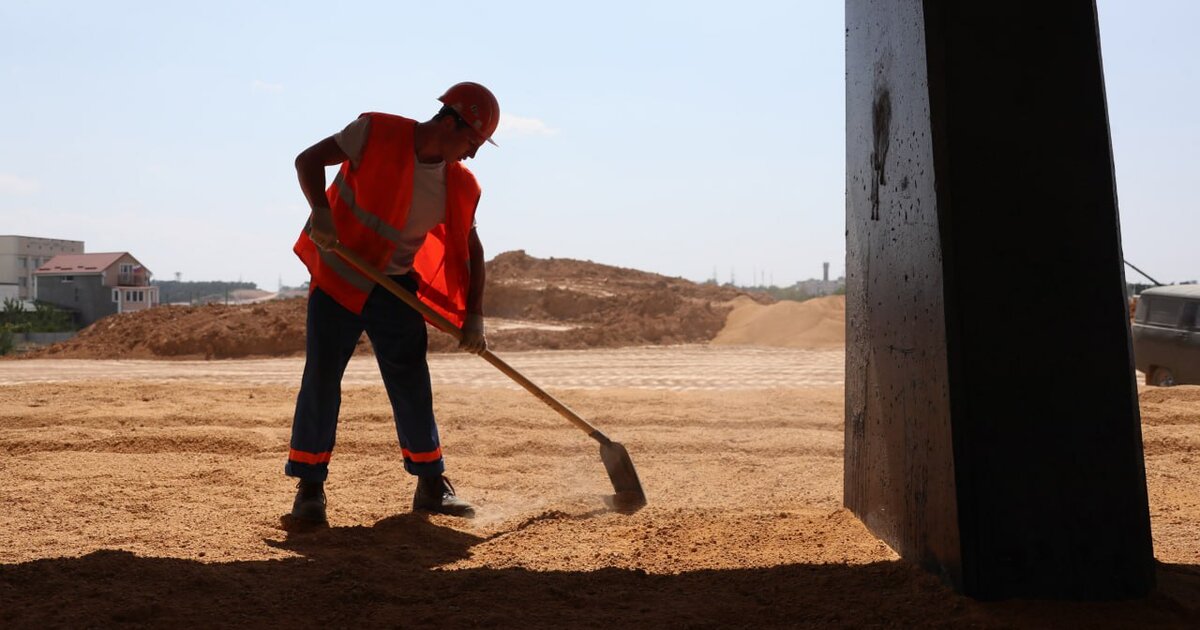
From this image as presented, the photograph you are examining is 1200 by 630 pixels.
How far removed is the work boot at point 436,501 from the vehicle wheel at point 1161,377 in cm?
955

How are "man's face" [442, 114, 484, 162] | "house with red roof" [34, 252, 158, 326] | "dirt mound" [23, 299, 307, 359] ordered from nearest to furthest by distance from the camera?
"man's face" [442, 114, 484, 162]
"dirt mound" [23, 299, 307, 359]
"house with red roof" [34, 252, 158, 326]

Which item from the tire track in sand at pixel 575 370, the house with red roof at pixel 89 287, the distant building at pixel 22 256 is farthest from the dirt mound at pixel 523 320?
the distant building at pixel 22 256

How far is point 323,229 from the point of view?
399 centimetres

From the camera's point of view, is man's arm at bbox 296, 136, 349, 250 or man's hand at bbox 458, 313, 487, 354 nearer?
man's arm at bbox 296, 136, 349, 250

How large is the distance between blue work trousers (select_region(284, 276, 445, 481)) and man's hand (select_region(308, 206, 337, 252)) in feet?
0.84

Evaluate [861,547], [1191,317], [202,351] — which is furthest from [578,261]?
[861,547]

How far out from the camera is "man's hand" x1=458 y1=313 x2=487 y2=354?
4.53m

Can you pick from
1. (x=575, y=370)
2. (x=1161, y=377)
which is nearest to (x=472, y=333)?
(x=1161, y=377)

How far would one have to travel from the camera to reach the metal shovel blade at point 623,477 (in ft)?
15.5

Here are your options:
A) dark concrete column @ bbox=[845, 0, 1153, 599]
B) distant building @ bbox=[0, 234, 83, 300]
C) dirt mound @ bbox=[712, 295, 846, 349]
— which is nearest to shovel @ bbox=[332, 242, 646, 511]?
dark concrete column @ bbox=[845, 0, 1153, 599]

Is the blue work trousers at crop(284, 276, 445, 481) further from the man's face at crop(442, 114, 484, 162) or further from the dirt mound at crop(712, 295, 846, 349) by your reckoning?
the dirt mound at crop(712, 295, 846, 349)

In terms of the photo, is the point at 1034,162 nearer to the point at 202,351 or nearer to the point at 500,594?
the point at 500,594

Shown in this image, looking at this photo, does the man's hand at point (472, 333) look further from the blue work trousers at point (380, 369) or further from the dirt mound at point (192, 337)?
the dirt mound at point (192, 337)

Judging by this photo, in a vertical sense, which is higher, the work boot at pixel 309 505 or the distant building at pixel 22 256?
the distant building at pixel 22 256
